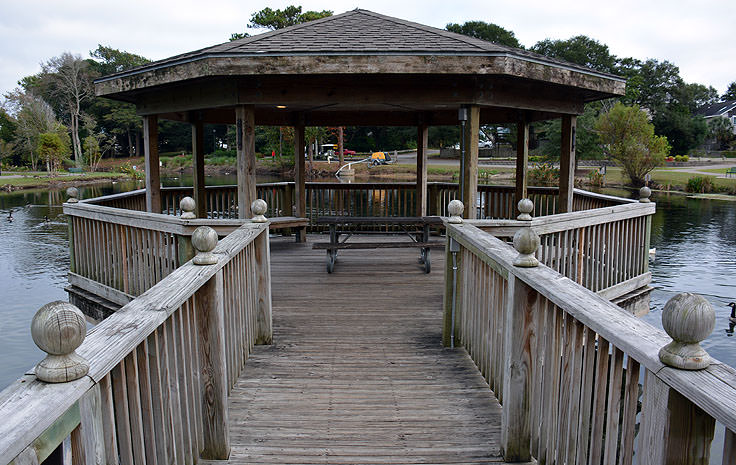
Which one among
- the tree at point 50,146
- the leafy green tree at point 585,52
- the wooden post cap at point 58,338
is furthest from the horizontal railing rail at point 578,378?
the leafy green tree at point 585,52

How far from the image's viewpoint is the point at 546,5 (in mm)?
76125

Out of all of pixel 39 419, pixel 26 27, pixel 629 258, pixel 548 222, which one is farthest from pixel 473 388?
pixel 26 27

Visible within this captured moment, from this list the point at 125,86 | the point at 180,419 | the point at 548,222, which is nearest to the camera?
the point at 180,419

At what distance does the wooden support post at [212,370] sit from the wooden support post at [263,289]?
163 cm

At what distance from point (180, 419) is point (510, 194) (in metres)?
9.20

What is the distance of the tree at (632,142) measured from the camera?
3456cm

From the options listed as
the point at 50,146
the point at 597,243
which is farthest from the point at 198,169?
the point at 50,146

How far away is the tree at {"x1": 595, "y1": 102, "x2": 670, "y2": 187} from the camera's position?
34.6m

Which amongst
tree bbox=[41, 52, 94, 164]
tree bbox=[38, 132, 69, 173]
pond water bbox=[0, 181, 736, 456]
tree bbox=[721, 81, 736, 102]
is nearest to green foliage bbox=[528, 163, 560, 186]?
pond water bbox=[0, 181, 736, 456]

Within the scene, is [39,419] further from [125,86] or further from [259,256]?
[125,86]

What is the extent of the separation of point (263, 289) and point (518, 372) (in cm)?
242

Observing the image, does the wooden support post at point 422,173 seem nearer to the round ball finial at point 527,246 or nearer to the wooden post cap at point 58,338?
the round ball finial at point 527,246

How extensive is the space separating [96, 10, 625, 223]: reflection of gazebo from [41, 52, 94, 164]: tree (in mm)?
54642

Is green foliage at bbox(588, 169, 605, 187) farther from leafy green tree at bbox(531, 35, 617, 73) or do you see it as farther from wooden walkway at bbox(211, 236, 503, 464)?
wooden walkway at bbox(211, 236, 503, 464)
